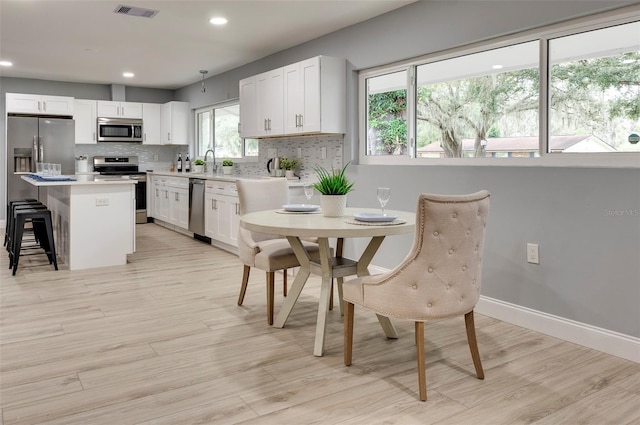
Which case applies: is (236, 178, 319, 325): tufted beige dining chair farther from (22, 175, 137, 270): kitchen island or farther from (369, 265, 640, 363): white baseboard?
(22, 175, 137, 270): kitchen island

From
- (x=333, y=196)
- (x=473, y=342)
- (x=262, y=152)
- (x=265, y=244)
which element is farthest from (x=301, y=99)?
(x=473, y=342)

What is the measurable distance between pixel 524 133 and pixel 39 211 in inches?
170

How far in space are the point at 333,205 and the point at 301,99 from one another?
2247mm

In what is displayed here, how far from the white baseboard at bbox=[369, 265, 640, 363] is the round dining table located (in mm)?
884

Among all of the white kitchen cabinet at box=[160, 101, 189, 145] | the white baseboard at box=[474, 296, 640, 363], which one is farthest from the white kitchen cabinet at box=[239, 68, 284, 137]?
the white baseboard at box=[474, 296, 640, 363]

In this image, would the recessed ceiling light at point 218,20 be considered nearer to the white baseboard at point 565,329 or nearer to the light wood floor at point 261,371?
the light wood floor at point 261,371

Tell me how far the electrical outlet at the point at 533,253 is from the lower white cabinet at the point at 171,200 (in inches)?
191

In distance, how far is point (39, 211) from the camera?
4848 millimetres

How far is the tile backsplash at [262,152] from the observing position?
204 inches

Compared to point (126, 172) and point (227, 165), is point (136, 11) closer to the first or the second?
point (227, 165)

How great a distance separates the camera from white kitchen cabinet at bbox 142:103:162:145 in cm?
868

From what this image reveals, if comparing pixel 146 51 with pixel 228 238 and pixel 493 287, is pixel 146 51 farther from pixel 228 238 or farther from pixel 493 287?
pixel 493 287

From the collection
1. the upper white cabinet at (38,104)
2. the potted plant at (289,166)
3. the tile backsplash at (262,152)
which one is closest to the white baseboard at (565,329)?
the tile backsplash at (262,152)

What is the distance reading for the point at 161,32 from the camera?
5.03 meters
